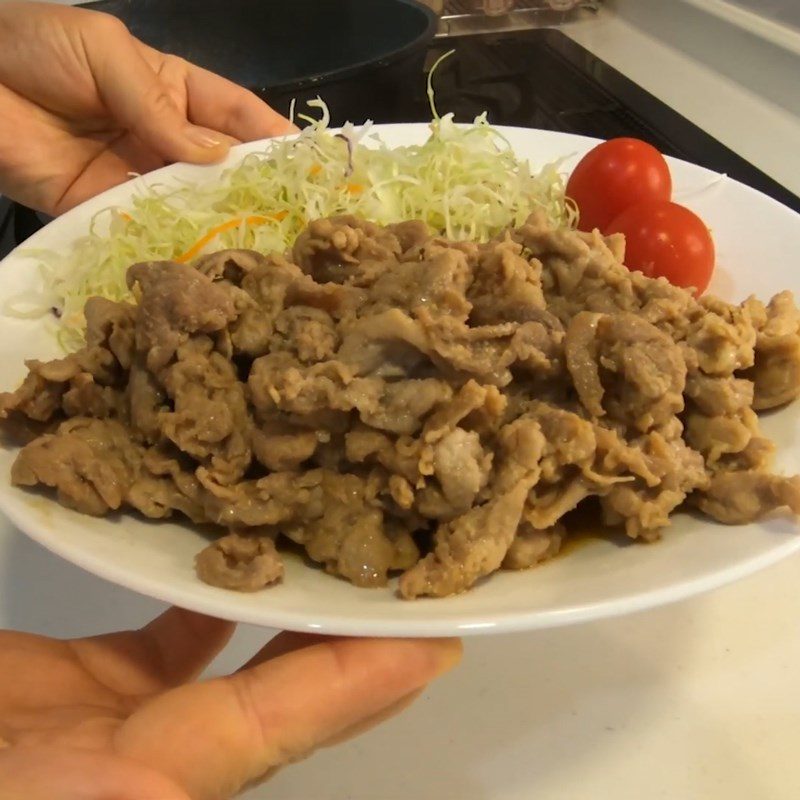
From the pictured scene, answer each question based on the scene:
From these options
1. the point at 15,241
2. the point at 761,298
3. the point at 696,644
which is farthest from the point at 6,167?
the point at 696,644

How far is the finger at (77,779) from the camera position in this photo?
3.10ft

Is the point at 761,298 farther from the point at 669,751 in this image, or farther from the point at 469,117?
the point at 469,117

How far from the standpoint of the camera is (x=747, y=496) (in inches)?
50.7

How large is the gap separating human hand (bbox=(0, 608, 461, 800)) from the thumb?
1447 millimetres

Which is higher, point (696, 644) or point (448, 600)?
point (448, 600)

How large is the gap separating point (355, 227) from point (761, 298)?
0.92 metres

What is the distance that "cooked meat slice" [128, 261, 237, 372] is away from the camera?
143 centimetres

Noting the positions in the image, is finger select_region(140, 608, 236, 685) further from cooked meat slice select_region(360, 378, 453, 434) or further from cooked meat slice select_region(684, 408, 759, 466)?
cooked meat slice select_region(684, 408, 759, 466)

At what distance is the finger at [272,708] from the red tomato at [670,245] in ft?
3.55

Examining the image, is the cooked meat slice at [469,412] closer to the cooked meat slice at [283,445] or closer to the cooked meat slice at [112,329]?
the cooked meat slice at [283,445]

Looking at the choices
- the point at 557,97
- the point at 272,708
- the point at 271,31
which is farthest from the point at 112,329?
the point at 557,97

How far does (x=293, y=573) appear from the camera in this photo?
1.35 metres

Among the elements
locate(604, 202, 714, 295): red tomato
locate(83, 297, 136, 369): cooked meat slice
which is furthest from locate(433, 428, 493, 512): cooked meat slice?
locate(604, 202, 714, 295): red tomato

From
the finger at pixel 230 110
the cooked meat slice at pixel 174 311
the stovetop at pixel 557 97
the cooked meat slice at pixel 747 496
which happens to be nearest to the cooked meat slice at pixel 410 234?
the cooked meat slice at pixel 174 311
